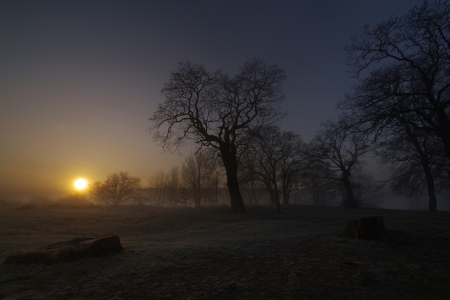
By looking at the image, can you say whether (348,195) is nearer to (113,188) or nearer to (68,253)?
(68,253)

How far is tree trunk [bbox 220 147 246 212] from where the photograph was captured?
15.5 metres

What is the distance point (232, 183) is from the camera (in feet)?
51.6

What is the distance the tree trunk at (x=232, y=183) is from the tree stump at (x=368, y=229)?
10.2 meters

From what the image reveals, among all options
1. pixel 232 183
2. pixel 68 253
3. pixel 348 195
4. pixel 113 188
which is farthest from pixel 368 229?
pixel 113 188

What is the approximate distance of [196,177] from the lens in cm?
4525

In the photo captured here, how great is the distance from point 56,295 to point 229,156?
1349 cm

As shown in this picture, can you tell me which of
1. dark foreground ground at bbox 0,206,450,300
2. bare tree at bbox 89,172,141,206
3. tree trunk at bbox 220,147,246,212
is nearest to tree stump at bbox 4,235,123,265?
dark foreground ground at bbox 0,206,450,300

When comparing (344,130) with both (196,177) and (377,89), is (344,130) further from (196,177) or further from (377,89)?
(196,177)

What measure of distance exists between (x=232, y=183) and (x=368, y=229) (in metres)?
10.8

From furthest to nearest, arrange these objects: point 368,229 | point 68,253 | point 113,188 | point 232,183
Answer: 1. point 113,188
2. point 232,183
3. point 368,229
4. point 68,253

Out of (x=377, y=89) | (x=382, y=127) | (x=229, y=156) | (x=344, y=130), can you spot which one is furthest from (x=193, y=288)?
(x=229, y=156)

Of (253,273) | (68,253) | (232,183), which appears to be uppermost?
(232,183)

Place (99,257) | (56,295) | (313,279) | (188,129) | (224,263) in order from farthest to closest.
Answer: (188,129) < (99,257) < (224,263) < (313,279) < (56,295)

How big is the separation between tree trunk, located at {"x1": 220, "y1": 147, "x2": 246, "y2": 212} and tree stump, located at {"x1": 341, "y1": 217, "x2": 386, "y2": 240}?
10.2m
